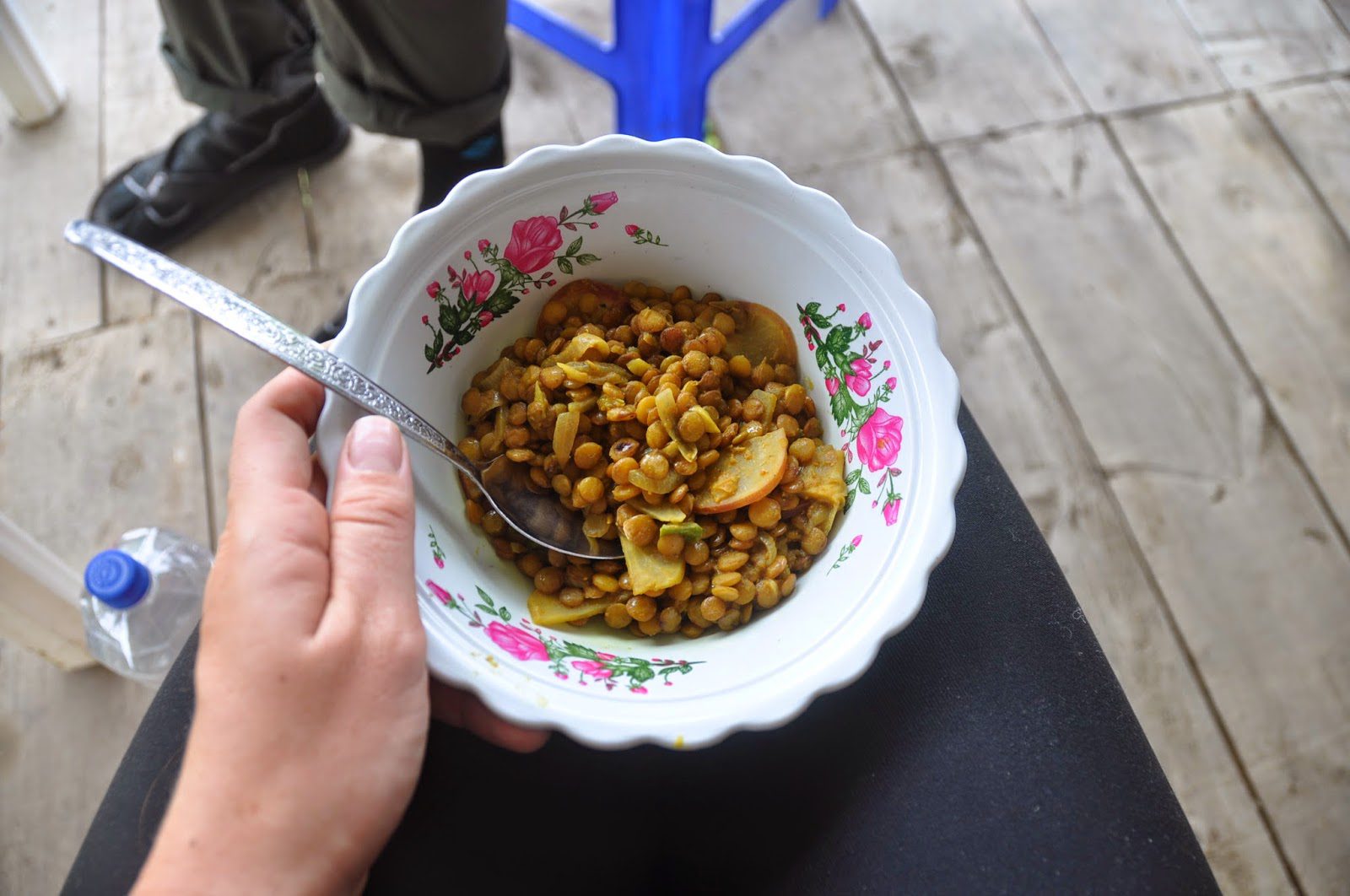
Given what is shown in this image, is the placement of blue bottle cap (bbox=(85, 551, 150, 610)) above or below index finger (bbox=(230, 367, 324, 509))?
below

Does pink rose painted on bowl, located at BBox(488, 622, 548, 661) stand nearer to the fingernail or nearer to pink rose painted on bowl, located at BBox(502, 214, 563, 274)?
the fingernail

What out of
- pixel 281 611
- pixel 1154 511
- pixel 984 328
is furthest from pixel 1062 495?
pixel 281 611

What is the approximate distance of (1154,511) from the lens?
61.0 inches

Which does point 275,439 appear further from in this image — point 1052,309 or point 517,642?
point 1052,309

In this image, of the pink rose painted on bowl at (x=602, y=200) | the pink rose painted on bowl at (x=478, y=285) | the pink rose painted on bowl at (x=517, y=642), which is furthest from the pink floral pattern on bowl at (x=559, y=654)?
the pink rose painted on bowl at (x=602, y=200)

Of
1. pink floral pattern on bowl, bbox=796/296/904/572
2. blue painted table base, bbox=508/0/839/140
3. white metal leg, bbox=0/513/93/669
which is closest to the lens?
pink floral pattern on bowl, bbox=796/296/904/572

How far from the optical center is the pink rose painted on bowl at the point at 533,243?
31.7 inches

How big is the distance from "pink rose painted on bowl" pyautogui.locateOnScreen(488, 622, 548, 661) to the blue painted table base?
3.81 feet

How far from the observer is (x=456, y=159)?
56.9 inches

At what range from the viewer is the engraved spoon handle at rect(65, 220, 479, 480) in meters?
0.66

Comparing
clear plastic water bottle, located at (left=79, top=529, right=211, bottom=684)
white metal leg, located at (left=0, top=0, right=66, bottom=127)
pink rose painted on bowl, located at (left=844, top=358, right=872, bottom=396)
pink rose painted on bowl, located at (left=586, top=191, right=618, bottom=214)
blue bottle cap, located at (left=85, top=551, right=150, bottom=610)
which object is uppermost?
white metal leg, located at (left=0, top=0, right=66, bottom=127)

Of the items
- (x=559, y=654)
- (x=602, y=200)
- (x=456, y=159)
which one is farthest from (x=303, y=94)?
(x=559, y=654)

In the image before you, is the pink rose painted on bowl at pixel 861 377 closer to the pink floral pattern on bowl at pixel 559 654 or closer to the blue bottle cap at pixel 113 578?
the pink floral pattern on bowl at pixel 559 654

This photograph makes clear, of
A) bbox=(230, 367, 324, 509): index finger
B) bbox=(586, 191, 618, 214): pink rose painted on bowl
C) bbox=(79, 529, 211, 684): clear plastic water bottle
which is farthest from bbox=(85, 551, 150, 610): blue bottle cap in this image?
bbox=(586, 191, 618, 214): pink rose painted on bowl
